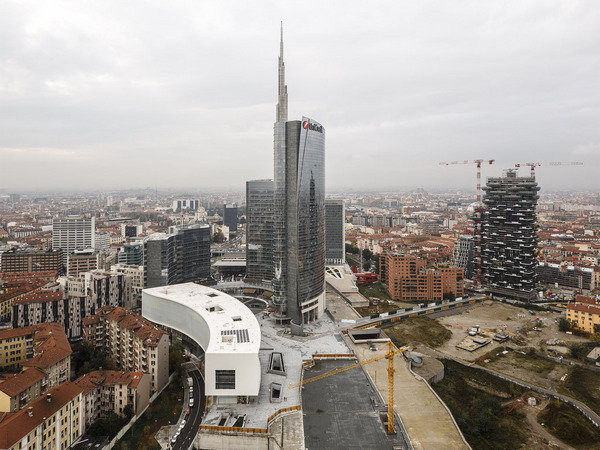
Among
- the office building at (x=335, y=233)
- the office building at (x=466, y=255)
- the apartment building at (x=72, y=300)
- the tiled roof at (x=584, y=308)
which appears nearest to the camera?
the apartment building at (x=72, y=300)

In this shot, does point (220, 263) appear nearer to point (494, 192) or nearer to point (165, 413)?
point (165, 413)

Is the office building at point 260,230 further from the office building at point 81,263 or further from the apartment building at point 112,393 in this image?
the apartment building at point 112,393

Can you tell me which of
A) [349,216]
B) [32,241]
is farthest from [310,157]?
[349,216]

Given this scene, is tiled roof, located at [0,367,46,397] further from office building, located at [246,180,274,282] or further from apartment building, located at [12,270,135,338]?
office building, located at [246,180,274,282]

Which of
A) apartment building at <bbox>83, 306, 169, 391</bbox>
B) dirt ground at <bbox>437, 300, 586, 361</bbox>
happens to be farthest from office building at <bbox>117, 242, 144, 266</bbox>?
dirt ground at <bbox>437, 300, 586, 361</bbox>

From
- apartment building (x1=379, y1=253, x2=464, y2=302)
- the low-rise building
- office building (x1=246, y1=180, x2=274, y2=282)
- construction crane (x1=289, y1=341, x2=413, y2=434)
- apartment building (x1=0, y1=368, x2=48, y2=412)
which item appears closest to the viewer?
construction crane (x1=289, y1=341, x2=413, y2=434)

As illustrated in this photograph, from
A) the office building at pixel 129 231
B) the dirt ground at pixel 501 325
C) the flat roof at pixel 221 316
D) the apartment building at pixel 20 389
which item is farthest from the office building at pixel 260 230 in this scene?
the office building at pixel 129 231
